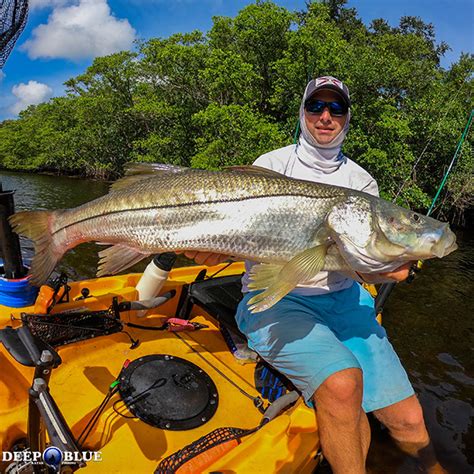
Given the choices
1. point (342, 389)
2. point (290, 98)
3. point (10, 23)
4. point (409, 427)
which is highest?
point (290, 98)

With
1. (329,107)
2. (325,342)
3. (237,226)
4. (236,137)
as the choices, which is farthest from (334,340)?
(236,137)

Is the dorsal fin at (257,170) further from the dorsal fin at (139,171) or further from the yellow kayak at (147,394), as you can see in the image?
the yellow kayak at (147,394)

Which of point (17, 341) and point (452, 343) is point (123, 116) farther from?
point (17, 341)

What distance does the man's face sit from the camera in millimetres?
3094

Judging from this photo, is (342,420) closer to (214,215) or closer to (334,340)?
(334,340)

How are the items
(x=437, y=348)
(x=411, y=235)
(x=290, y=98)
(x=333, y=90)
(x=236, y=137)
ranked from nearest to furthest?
1. (x=411, y=235)
2. (x=333, y=90)
3. (x=437, y=348)
4. (x=236, y=137)
5. (x=290, y=98)

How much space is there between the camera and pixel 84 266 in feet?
34.9

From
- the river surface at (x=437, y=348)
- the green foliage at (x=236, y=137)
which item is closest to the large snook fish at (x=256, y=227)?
the river surface at (x=437, y=348)

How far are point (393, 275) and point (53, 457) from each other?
218 cm

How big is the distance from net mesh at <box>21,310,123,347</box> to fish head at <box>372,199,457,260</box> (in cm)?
228

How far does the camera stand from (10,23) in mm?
4098

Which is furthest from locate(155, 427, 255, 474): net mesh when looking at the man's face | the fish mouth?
the man's face

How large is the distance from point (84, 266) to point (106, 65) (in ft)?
105

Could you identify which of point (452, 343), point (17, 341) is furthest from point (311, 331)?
point (452, 343)
